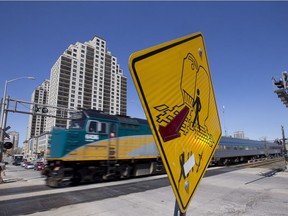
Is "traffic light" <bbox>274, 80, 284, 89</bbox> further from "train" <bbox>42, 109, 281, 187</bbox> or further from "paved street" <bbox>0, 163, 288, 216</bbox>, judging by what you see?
"train" <bbox>42, 109, 281, 187</bbox>

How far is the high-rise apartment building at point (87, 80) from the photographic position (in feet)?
324

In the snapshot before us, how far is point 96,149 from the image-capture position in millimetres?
13188

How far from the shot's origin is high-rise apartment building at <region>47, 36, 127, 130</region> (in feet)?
324

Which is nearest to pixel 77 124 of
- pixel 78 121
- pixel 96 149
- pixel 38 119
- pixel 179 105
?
pixel 78 121

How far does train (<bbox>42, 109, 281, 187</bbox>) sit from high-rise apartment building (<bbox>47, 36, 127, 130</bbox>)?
256 feet

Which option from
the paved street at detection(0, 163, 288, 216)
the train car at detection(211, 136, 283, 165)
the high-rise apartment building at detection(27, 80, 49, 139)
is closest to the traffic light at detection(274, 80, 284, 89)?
the paved street at detection(0, 163, 288, 216)

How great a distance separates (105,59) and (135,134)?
10770cm

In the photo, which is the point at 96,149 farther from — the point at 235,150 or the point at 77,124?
the point at 235,150

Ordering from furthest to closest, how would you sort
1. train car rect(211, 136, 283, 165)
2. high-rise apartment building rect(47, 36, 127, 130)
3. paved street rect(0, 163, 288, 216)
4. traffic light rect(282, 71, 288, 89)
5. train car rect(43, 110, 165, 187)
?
high-rise apartment building rect(47, 36, 127, 130), train car rect(211, 136, 283, 165), train car rect(43, 110, 165, 187), traffic light rect(282, 71, 288, 89), paved street rect(0, 163, 288, 216)

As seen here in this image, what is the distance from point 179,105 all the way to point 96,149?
12.4 meters

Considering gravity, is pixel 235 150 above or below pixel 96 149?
below

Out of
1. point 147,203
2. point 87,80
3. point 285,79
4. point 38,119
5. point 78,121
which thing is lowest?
point 147,203

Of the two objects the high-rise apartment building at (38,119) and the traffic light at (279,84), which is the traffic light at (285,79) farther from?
the high-rise apartment building at (38,119)

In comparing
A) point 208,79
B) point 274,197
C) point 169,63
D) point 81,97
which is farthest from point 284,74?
point 81,97
